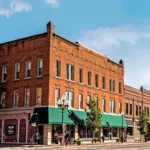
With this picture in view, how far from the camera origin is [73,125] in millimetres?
45281

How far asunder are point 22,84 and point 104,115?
14.8m

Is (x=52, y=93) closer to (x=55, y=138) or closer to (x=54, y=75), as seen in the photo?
(x=54, y=75)

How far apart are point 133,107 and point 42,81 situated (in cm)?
2848

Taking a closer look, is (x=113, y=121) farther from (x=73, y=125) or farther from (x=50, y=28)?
(x=50, y=28)

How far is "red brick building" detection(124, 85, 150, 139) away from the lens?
6319 cm

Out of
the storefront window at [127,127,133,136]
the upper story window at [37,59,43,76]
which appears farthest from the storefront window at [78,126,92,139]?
the storefront window at [127,127,133,136]

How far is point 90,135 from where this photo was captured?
163 feet

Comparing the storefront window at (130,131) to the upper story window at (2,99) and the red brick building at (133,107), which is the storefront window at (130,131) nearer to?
the red brick building at (133,107)

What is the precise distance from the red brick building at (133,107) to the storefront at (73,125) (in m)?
6.14

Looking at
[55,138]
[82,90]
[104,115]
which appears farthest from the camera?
[104,115]

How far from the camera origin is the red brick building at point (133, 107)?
6319cm

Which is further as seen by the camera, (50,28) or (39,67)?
(39,67)

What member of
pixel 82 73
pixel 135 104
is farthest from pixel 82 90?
pixel 135 104

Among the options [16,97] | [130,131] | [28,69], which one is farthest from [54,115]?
[130,131]
